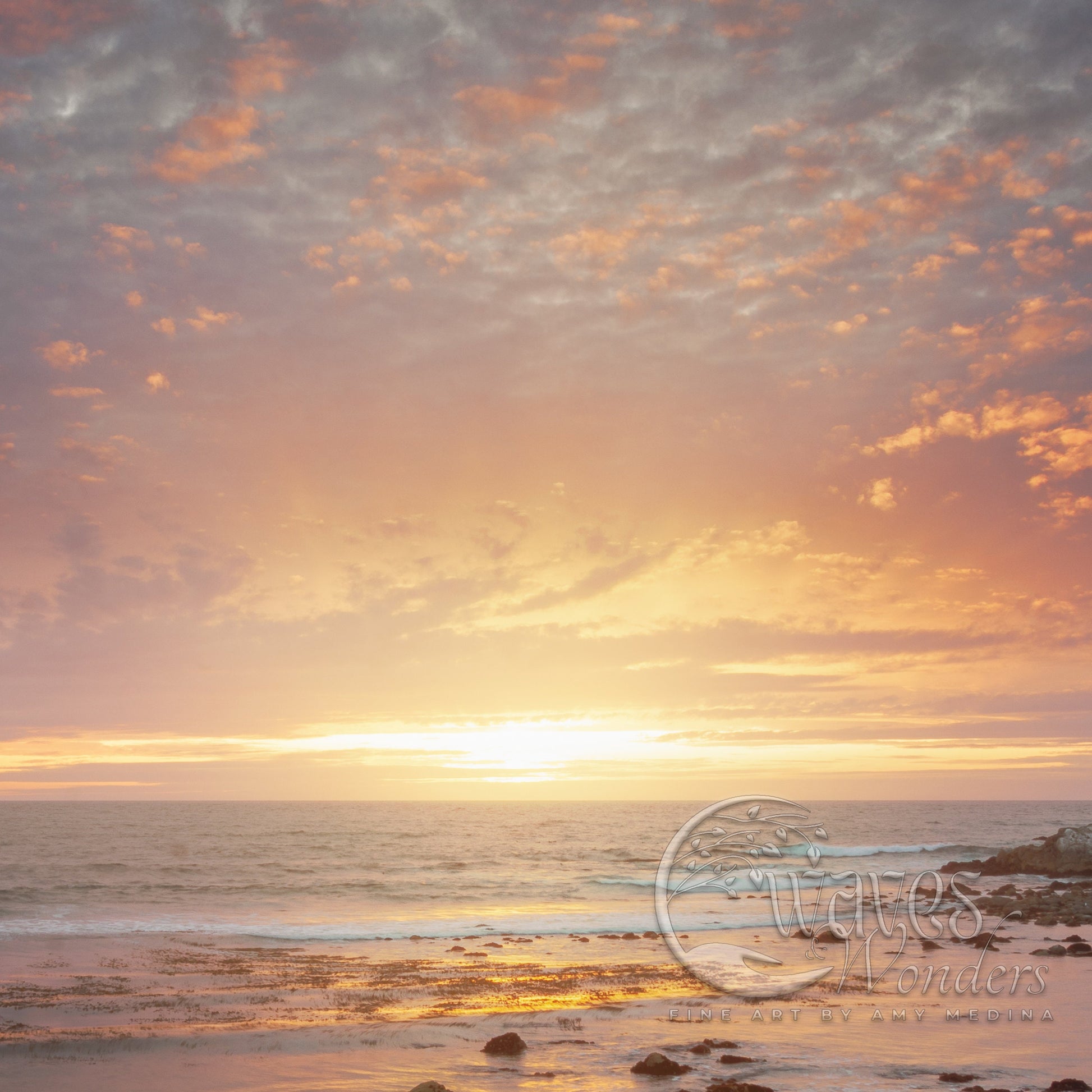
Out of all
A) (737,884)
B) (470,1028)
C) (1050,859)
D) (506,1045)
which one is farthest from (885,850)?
(506,1045)

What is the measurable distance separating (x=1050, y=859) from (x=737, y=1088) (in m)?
48.4

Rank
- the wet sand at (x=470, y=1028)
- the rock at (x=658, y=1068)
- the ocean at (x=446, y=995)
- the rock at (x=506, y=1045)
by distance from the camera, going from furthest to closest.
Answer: the rock at (x=506, y=1045)
the ocean at (x=446, y=995)
the wet sand at (x=470, y=1028)
the rock at (x=658, y=1068)

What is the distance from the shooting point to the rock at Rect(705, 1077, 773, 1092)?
498 inches

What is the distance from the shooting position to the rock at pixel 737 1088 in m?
12.7

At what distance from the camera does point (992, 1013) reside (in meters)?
18.2

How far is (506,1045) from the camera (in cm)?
1609

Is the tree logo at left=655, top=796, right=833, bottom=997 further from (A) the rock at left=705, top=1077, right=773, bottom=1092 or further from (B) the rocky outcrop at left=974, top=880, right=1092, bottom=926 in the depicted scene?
(B) the rocky outcrop at left=974, top=880, right=1092, bottom=926

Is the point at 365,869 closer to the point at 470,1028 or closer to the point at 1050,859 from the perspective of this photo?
the point at 470,1028

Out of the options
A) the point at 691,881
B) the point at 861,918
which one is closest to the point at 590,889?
the point at 691,881

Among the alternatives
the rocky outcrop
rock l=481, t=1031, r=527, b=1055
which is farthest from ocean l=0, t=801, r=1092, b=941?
rock l=481, t=1031, r=527, b=1055

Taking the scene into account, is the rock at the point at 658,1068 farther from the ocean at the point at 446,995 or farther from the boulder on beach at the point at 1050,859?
the boulder on beach at the point at 1050,859

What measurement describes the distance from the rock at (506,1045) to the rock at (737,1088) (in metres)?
4.48

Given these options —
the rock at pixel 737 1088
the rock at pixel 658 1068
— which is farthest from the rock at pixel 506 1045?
the rock at pixel 737 1088

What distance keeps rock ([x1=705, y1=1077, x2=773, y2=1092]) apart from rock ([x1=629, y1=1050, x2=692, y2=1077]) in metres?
1.04
